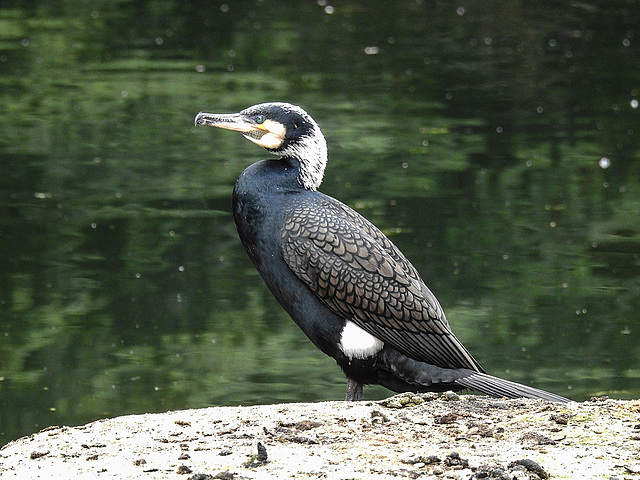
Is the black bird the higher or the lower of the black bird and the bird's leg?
the higher

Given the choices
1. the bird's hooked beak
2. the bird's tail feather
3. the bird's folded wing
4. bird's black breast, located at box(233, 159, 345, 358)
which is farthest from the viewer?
the bird's hooked beak

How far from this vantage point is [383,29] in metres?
17.7

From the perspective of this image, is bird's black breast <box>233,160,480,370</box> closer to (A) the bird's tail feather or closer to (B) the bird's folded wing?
(B) the bird's folded wing

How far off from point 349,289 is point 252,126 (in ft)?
2.92

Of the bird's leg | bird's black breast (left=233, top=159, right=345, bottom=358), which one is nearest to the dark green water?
the bird's leg

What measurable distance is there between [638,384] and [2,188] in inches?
239

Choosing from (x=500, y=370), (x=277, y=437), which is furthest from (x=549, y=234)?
(x=277, y=437)

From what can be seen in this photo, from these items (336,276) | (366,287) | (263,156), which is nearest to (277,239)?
(336,276)

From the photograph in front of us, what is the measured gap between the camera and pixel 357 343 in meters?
5.33

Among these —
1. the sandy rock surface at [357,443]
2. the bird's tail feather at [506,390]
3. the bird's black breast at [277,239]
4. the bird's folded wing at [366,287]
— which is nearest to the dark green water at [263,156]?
the bird's black breast at [277,239]

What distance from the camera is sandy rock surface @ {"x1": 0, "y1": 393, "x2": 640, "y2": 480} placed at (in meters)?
4.09

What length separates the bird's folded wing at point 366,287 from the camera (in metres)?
5.25

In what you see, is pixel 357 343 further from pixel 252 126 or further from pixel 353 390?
pixel 252 126

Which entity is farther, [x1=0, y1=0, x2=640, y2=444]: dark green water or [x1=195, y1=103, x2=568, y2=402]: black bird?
[x1=0, y1=0, x2=640, y2=444]: dark green water
